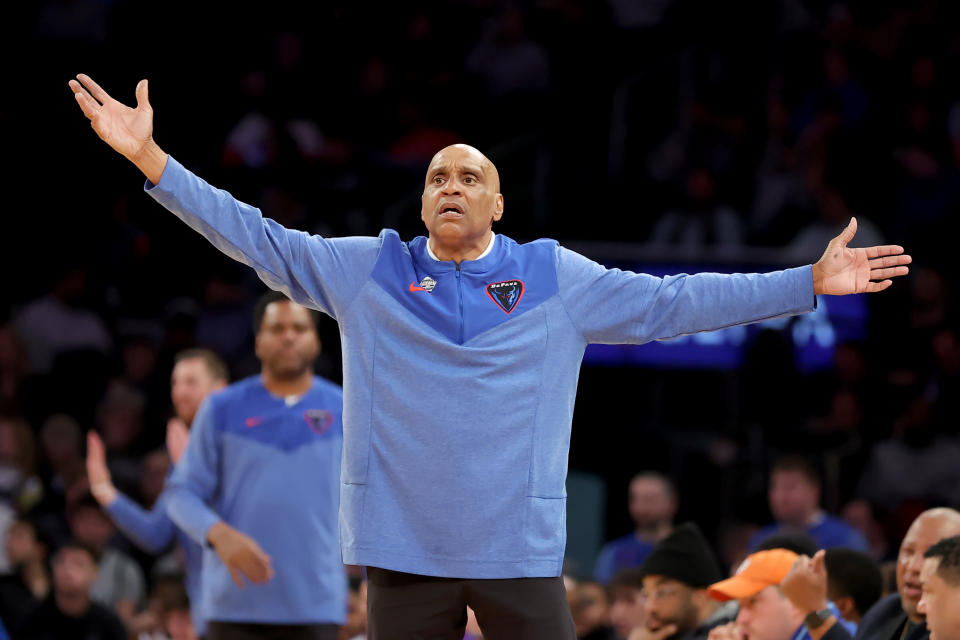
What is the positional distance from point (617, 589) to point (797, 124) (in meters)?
4.75

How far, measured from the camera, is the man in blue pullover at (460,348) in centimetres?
337

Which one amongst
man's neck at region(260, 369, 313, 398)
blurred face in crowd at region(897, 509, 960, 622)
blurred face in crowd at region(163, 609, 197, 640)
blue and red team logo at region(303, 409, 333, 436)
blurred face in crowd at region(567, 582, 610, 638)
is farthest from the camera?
blurred face in crowd at region(163, 609, 197, 640)

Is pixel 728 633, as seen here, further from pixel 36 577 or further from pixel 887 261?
pixel 36 577

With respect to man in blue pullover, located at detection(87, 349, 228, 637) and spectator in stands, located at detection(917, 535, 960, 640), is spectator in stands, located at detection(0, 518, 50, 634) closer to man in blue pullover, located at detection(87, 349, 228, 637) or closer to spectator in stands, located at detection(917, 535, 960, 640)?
man in blue pullover, located at detection(87, 349, 228, 637)

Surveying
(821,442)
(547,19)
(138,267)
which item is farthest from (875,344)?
(138,267)

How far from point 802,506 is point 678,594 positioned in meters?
2.30

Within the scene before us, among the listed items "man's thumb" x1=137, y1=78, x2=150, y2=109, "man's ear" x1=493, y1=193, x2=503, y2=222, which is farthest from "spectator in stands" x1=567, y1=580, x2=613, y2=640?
"man's thumb" x1=137, y1=78, x2=150, y2=109

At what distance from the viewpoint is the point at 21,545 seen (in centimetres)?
794

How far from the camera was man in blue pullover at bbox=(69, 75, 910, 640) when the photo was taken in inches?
133

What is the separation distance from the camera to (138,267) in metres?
10.5

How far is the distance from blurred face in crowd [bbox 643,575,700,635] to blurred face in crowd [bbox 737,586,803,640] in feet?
1.20

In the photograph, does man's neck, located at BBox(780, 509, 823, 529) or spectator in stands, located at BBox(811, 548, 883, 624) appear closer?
spectator in stands, located at BBox(811, 548, 883, 624)

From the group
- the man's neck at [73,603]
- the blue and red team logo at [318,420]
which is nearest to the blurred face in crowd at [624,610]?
the blue and red team logo at [318,420]

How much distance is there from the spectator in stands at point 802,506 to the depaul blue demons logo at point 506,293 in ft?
13.3
